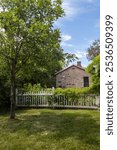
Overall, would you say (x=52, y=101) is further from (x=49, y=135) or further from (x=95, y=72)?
(x=49, y=135)

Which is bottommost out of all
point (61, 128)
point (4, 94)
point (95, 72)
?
point (61, 128)

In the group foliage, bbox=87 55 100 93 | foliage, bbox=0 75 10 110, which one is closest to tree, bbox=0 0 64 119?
foliage, bbox=0 75 10 110

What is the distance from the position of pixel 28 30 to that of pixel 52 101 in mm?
7721

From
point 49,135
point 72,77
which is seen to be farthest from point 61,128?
point 72,77

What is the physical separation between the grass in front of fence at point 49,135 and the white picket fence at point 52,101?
20.2 ft

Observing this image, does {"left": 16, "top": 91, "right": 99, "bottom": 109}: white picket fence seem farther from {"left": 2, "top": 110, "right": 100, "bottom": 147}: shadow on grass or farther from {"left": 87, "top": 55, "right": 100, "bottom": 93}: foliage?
{"left": 2, "top": 110, "right": 100, "bottom": 147}: shadow on grass

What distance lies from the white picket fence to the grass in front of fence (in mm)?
6162

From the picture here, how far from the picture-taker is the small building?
49.9m

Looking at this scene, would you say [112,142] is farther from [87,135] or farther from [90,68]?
[90,68]

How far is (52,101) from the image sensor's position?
19.8m

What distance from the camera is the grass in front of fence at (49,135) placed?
8.61 m

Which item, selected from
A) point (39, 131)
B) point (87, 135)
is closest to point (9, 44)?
point (39, 131)

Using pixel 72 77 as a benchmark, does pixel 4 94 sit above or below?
below

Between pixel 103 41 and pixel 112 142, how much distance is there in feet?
A: 2.81
